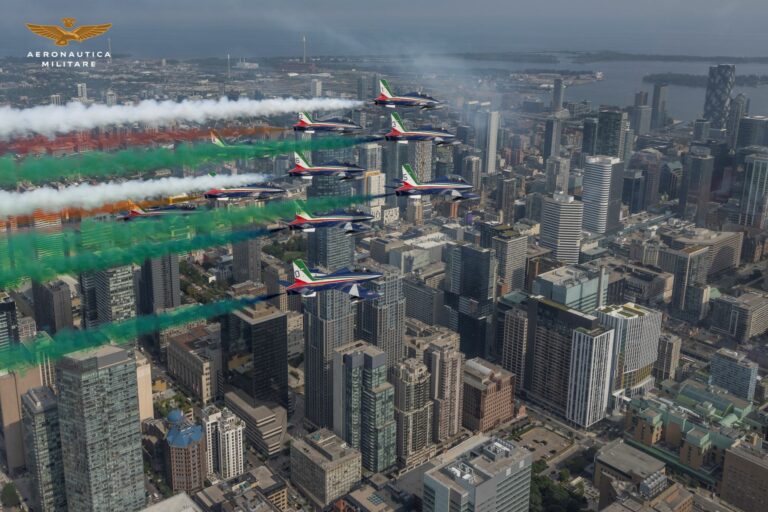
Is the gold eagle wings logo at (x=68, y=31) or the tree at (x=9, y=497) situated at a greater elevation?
the gold eagle wings logo at (x=68, y=31)

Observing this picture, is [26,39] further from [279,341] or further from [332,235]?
[279,341]

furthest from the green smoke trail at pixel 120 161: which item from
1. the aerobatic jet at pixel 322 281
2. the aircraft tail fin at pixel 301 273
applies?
the aerobatic jet at pixel 322 281

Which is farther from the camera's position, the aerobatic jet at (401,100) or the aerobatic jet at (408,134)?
the aerobatic jet at (401,100)

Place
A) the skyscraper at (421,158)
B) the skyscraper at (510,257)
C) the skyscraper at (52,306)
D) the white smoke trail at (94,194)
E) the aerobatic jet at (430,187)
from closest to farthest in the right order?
the white smoke trail at (94,194), the aerobatic jet at (430,187), the skyscraper at (52,306), the skyscraper at (510,257), the skyscraper at (421,158)

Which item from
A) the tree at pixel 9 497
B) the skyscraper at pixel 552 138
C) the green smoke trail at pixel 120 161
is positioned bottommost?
the tree at pixel 9 497

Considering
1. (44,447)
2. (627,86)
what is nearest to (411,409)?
(44,447)

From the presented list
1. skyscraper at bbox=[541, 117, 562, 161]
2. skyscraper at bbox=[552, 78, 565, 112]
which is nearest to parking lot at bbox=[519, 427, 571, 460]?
skyscraper at bbox=[541, 117, 562, 161]

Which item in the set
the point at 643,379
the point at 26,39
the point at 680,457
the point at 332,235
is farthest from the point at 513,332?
the point at 26,39

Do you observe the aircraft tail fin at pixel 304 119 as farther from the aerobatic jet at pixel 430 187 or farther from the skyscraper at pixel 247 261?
the skyscraper at pixel 247 261
